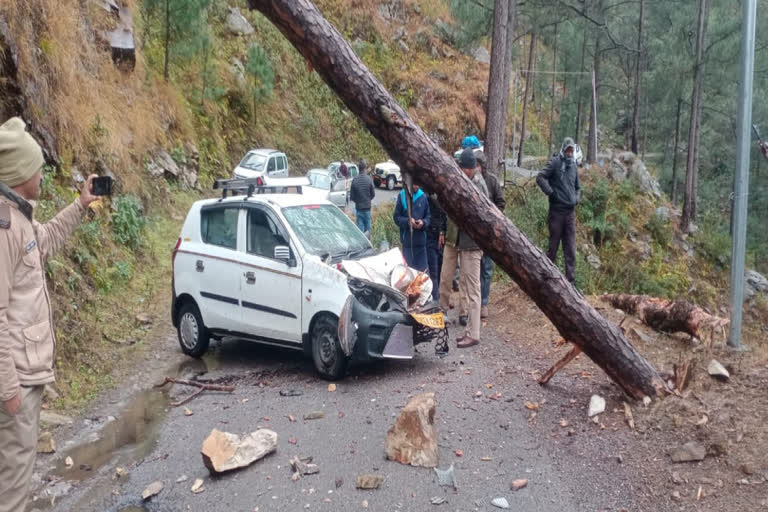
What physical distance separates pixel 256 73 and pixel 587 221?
1932 cm

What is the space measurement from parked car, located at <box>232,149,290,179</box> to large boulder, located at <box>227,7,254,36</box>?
41.9 ft

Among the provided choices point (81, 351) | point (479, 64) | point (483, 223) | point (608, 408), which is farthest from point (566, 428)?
point (479, 64)

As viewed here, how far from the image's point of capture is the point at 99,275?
424 inches

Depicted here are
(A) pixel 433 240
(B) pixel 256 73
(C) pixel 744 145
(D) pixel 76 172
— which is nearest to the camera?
(C) pixel 744 145

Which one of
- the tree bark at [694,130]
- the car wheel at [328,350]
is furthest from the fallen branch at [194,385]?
the tree bark at [694,130]

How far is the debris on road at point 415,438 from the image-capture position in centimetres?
515

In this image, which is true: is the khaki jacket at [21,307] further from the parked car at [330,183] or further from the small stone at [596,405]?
the parked car at [330,183]

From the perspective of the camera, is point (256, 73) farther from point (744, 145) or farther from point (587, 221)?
point (744, 145)

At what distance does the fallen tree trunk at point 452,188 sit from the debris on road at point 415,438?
142 centimetres

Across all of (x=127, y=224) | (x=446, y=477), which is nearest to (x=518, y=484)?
(x=446, y=477)

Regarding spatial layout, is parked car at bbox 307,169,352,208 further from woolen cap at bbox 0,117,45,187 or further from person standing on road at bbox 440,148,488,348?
woolen cap at bbox 0,117,45,187

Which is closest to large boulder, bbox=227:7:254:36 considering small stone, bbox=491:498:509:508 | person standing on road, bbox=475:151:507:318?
person standing on road, bbox=475:151:507:318

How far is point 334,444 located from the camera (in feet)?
18.6

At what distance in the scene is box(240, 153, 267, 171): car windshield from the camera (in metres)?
25.5
